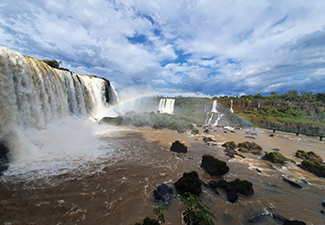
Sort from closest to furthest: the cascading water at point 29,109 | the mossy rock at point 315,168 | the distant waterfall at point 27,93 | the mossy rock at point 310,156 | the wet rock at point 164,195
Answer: the wet rock at point 164,195 < the mossy rock at point 315,168 < the cascading water at point 29,109 < the distant waterfall at point 27,93 < the mossy rock at point 310,156

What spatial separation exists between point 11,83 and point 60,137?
496 centimetres

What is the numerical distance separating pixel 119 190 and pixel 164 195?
1944 millimetres

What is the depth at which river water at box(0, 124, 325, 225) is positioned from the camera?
4414 mm

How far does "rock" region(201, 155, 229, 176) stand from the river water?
1.12 ft

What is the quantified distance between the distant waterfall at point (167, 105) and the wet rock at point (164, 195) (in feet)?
127

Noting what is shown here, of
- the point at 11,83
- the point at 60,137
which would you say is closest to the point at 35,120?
the point at 60,137

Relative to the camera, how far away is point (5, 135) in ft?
27.1

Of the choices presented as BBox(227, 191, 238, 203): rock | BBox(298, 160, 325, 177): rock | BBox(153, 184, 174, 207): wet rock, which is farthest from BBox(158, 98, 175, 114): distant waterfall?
BBox(227, 191, 238, 203): rock

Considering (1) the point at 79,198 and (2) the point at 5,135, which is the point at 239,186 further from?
(2) the point at 5,135

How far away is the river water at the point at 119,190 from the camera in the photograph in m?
4.41

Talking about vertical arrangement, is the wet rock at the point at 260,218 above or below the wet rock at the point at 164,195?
above

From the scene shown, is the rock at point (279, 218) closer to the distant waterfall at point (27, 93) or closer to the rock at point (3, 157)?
the rock at point (3, 157)

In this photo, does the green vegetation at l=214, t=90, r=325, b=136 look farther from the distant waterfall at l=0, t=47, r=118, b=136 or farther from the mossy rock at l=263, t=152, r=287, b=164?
the distant waterfall at l=0, t=47, r=118, b=136

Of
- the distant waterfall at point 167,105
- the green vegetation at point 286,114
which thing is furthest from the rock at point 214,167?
the distant waterfall at point 167,105
